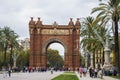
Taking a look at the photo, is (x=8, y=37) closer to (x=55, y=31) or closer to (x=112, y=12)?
(x=55, y=31)

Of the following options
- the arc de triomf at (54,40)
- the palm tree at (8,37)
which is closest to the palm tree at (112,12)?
the palm tree at (8,37)

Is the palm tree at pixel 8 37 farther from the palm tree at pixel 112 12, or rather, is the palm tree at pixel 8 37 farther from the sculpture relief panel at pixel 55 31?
the palm tree at pixel 112 12

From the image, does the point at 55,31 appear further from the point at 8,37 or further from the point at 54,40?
the point at 8,37

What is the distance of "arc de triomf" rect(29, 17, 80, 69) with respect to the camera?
347 ft

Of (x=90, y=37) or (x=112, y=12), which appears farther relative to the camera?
(x=90, y=37)

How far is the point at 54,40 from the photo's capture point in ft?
347

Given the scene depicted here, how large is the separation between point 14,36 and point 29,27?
47.2 feet

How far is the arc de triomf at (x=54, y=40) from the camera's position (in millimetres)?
105750

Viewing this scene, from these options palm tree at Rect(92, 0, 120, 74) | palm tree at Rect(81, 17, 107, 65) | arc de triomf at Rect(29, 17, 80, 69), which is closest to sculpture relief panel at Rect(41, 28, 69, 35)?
arc de triomf at Rect(29, 17, 80, 69)

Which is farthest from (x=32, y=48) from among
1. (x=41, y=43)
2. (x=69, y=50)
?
(x=69, y=50)

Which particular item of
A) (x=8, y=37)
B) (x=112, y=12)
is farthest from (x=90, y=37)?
(x=112, y=12)

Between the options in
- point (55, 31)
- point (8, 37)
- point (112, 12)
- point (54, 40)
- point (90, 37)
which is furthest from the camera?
point (55, 31)

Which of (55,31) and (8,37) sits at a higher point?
(55,31)

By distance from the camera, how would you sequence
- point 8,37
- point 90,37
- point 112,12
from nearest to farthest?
point 112,12 → point 90,37 → point 8,37
